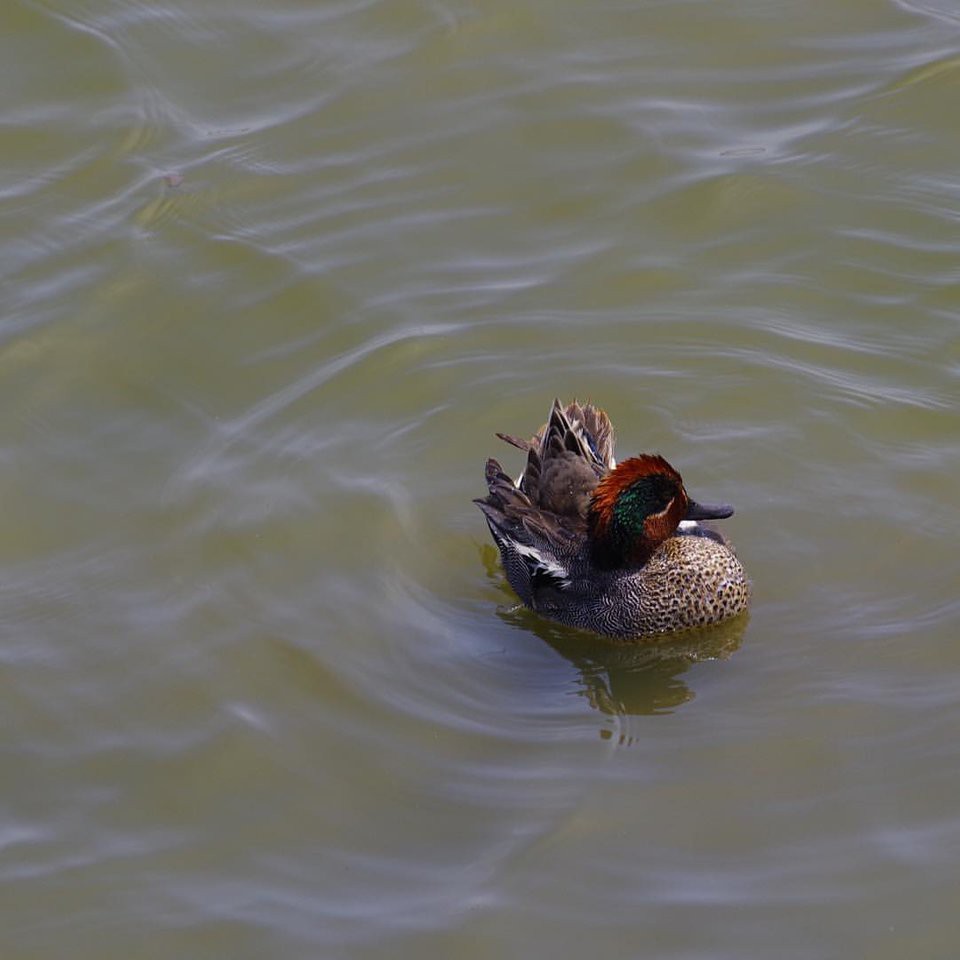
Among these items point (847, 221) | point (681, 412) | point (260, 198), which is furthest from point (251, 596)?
point (847, 221)

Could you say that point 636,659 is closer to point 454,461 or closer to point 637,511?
point 637,511

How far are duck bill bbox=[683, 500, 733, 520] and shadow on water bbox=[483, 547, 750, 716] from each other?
53 centimetres

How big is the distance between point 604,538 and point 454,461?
4.20ft

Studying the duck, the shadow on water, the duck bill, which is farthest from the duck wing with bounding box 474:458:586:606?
the duck bill

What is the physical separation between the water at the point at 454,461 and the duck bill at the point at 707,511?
53 centimetres

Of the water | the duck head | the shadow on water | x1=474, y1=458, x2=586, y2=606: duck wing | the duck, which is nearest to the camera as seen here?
the water

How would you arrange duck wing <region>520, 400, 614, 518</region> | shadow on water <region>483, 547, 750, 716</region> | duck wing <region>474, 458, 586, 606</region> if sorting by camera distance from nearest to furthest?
shadow on water <region>483, 547, 750, 716</region> → duck wing <region>474, 458, 586, 606</region> → duck wing <region>520, 400, 614, 518</region>

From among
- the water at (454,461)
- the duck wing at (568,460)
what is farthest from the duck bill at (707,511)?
the duck wing at (568,460)

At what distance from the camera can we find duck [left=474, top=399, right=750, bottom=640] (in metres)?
8.59

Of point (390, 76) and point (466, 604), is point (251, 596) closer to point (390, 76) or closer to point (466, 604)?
point (466, 604)

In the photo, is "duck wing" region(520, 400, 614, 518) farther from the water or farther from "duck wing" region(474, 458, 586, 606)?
the water

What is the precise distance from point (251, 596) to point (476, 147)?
15.0ft

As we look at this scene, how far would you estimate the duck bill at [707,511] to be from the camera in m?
8.58

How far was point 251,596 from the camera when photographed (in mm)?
8812
